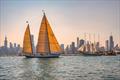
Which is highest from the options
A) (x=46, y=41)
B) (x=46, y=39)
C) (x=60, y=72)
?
(x=46, y=39)

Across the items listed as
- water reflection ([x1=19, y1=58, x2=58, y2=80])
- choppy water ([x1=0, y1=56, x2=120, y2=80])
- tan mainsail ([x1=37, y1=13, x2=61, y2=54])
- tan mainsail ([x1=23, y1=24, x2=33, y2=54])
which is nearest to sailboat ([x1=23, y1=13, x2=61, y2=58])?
tan mainsail ([x1=37, y1=13, x2=61, y2=54])

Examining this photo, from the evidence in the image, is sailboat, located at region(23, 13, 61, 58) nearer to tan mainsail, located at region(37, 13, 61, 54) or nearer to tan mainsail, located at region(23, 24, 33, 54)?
tan mainsail, located at region(37, 13, 61, 54)

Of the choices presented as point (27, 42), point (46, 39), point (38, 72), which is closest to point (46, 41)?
point (46, 39)

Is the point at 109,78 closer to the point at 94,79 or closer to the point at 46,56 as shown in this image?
the point at 94,79

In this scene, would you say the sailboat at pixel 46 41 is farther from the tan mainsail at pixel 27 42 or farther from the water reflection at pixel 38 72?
the water reflection at pixel 38 72

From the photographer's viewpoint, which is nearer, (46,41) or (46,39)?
(46,39)

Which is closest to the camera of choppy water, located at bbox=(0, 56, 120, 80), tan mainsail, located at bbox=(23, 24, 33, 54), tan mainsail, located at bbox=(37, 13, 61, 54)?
choppy water, located at bbox=(0, 56, 120, 80)

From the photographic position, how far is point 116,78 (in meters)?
51.8

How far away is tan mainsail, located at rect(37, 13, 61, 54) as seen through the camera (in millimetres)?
132000

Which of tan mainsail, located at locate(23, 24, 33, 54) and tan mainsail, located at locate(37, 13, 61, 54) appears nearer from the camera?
tan mainsail, located at locate(37, 13, 61, 54)

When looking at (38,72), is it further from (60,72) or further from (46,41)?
(46,41)

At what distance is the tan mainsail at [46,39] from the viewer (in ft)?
433

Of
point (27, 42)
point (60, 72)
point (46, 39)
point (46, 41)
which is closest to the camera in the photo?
point (60, 72)

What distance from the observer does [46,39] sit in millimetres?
133000
